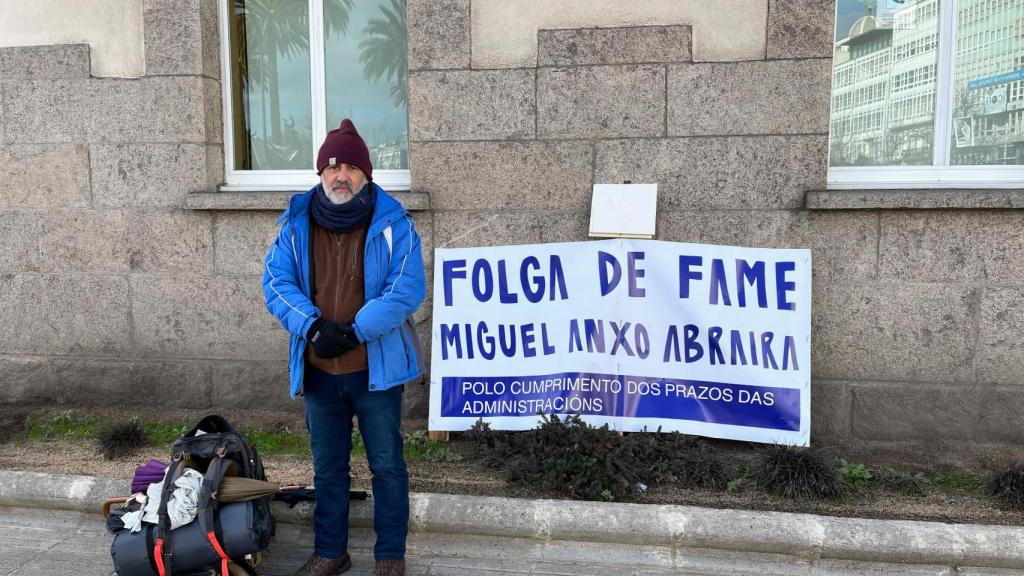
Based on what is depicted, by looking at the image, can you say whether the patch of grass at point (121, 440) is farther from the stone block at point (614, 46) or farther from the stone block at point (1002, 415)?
the stone block at point (1002, 415)

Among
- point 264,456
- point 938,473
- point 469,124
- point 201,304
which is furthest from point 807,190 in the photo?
point 201,304

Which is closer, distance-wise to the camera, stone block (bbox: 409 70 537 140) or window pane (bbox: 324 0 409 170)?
stone block (bbox: 409 70 537 140)

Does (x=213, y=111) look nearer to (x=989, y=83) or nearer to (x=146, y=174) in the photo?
(x=146, y=174)

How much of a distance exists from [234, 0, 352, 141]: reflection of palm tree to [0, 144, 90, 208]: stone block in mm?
1322

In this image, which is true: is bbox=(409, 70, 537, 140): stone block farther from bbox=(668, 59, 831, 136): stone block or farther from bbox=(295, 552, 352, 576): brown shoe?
bbox=(295, 552, 352, 576): brown shoe

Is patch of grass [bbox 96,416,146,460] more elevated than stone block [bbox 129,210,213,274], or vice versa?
stone block [bbox 129,210,213,274]

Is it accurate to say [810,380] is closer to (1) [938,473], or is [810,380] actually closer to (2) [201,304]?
(1) [938,473]

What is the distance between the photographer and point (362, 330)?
3.19 m

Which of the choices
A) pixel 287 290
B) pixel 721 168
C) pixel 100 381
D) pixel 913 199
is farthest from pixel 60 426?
pixel 913 199

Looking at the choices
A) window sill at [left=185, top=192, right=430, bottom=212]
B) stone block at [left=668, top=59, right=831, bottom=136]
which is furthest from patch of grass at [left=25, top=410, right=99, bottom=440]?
stone block at [left=668, top=59, right=831, bottom=136]

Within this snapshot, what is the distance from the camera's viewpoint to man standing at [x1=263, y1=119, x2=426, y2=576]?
3.25 meters

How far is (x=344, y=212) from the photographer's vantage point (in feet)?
10.7

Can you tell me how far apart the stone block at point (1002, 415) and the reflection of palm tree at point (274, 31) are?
493 centimetres

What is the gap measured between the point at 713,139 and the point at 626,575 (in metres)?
2.71
